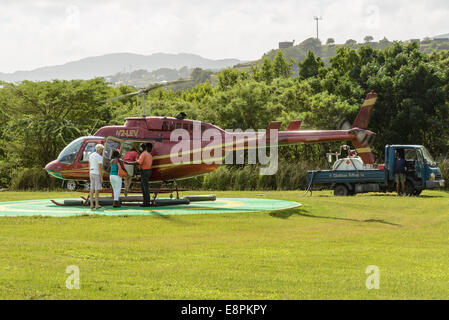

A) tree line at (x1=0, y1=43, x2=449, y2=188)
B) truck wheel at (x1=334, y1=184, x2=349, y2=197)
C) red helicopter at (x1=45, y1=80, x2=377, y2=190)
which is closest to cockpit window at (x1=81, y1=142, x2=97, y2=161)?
red helicopter at (x1=45, y1=80, x2=377, y2=190)

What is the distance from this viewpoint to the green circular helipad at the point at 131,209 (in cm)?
1846

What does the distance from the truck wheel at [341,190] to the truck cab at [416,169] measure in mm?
2228

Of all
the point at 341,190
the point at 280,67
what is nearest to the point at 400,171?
the point at 341,190

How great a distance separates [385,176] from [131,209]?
14.8m

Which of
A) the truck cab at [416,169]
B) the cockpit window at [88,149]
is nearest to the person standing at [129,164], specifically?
the cockpit window at [88,149]

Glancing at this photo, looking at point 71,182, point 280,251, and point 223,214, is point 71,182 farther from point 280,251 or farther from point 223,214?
point 280,251

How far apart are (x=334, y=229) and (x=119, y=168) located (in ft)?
25.5

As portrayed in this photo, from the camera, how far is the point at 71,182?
24.9m

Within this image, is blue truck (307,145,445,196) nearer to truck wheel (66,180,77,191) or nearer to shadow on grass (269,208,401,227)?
shadow on grass (269,208,401,227)

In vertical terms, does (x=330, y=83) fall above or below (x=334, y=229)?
above

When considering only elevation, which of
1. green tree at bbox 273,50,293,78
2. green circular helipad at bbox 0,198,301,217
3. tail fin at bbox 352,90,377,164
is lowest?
green circular helipad at bbox 0,198,301,217

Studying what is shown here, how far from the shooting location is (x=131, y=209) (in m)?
Result: 19.9

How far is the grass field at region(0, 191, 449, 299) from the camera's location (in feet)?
28.2

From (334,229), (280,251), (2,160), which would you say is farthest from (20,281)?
(2,160)
